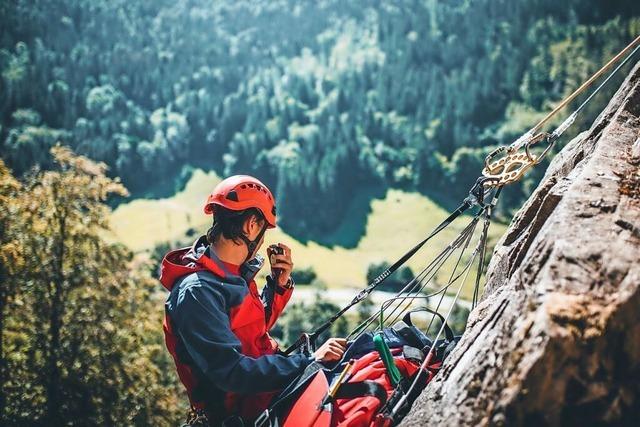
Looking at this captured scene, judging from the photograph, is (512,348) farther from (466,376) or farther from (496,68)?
(496,68)

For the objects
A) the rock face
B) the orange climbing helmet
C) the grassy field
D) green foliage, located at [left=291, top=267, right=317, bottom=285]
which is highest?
the grassy field

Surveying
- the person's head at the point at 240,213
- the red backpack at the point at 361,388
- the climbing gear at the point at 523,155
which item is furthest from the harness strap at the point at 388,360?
the climbing gear at the point at 523,155

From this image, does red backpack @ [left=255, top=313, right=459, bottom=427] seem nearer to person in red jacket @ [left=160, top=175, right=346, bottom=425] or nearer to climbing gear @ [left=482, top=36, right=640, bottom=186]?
person in red jacket @ [left=160, top=175, right=346, bottom=425]

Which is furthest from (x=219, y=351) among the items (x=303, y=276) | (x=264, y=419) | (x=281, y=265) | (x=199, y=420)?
(x=303, y=276)

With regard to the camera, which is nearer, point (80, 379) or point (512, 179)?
point (512, 179)

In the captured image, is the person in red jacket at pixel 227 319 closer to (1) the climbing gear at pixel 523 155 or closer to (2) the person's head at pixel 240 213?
(2) the person's head at pixel 240 213

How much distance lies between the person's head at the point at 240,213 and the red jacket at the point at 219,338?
0.70 feet

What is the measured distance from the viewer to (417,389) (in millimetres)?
4422

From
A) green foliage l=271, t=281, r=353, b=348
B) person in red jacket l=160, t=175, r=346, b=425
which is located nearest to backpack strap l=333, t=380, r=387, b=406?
person in red jacket l=160, t=175, r=346, b=425

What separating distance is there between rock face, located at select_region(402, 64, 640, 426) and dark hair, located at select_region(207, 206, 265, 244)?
85.4 inches

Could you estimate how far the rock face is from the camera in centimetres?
324

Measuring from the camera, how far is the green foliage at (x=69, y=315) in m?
22.2

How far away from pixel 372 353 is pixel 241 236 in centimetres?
154

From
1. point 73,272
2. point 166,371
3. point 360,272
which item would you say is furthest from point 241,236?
point 360,272
